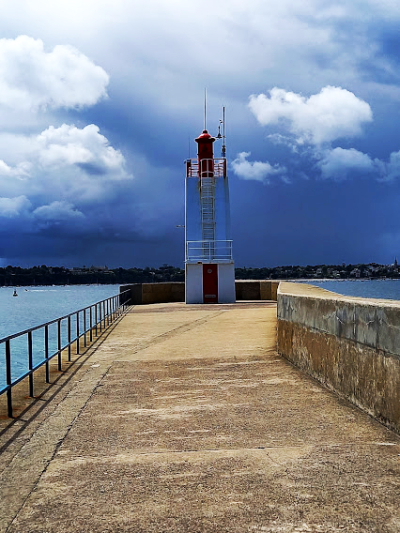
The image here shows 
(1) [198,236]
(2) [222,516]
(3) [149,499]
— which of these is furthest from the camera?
(1) [198,236]

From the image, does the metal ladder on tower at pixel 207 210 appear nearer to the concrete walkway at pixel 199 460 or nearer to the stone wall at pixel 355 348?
the stone wall at pixel 355 348

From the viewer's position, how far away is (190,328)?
14.3m

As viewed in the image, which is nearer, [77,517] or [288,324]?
[77,517]

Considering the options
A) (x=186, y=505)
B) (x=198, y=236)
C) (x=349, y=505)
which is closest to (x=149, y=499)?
(x=186, y=505)

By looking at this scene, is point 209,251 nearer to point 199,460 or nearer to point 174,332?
point 174,332

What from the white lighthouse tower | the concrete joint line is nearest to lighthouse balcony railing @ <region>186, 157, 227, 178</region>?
the white lighthouse tower

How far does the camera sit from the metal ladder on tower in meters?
25.6

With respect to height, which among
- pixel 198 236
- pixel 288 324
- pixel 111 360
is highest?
pixel 198 236

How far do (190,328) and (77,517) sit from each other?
10.9 metres

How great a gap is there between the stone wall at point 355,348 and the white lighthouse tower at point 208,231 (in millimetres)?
16682

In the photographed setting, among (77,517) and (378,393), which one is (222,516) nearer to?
(77,517)

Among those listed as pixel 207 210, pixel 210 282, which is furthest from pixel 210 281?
pixel 207 210

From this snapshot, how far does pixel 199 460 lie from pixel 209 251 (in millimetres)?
21098

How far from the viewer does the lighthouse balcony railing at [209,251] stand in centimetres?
2509
